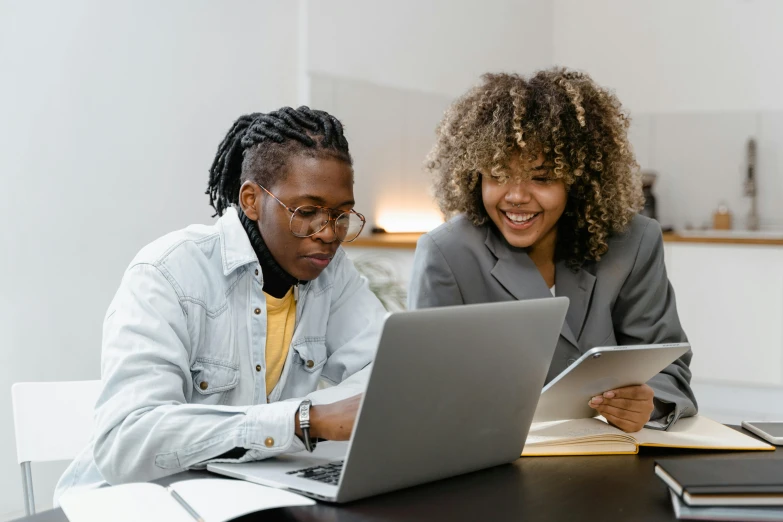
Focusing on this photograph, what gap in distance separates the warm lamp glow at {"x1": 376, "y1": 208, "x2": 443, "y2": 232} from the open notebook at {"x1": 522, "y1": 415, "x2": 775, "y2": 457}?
9.87 feet

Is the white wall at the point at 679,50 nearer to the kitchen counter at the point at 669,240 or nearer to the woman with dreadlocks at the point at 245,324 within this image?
the kitchen counter at the point at 669,240

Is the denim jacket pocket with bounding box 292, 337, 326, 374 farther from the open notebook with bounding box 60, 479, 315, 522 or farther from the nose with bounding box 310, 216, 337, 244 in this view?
the open notebook with bounding box 60, 479, 315, 522

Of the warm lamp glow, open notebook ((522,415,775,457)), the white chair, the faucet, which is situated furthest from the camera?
the faucet

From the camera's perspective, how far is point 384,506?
1048mm

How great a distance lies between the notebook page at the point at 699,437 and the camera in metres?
1.37

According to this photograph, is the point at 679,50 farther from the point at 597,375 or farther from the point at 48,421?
the point at 48,421

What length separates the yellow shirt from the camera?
1.59m

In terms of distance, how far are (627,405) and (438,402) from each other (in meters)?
0.48

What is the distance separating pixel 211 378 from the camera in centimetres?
147

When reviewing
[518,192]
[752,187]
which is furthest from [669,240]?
[518,192]

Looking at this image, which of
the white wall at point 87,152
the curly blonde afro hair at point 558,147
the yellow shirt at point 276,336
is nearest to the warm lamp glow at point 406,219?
the white wall at point 87,152

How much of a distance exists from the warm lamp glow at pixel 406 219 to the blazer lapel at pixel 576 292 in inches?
101

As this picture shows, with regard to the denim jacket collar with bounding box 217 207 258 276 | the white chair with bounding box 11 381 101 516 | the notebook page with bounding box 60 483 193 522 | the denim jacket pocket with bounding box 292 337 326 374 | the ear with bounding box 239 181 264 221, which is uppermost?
the ear with bounding box 239 181 264 221

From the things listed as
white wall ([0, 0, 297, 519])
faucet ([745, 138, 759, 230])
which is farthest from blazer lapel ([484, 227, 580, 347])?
faucet ([745, 138, 759, 230])
